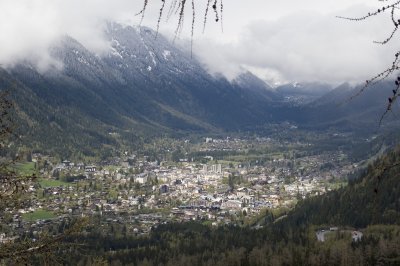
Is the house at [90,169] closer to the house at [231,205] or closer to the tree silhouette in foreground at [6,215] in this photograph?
the house at [231,205]

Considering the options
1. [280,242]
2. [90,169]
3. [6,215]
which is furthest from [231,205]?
[6,215]

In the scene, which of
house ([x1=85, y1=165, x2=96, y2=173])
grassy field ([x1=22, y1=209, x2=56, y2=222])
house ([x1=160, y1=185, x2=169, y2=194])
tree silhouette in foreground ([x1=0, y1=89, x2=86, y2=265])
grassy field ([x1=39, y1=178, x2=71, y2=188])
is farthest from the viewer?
house ([x1=85, y1=165, x2=96, y2=173])

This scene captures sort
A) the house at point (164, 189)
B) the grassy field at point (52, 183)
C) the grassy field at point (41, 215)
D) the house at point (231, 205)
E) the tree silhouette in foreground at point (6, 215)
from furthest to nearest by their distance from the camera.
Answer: the house at point (164, 189), the grassy field at point (52, 183), the house at point (231, 205), the grassy field at point (41, 215), the tree silhouette in foreground at point (6, 215)

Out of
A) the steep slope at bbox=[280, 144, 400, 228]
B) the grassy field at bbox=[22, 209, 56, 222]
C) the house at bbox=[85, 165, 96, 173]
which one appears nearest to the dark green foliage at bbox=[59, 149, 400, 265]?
the steep slope at bbox=[280, 144, 400, 228]

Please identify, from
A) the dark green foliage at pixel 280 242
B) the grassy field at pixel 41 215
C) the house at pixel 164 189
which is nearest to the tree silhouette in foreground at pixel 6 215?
the dark green foliage at pixel 280 242

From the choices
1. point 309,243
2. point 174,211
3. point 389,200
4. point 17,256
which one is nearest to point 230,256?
point 309,243

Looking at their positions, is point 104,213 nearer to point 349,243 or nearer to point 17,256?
point 349,243

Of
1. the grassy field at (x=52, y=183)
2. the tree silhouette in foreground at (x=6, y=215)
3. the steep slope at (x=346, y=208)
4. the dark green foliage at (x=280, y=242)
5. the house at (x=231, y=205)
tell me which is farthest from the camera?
the grassy field at (x=52, y=183)

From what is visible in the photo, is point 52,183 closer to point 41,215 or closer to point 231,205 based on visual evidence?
point 41,215

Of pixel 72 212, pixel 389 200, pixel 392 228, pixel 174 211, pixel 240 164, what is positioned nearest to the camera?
pixel 392 228

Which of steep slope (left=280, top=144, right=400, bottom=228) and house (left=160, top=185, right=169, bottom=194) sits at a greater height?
house (left=160, top=185, right=169, bottom=194)

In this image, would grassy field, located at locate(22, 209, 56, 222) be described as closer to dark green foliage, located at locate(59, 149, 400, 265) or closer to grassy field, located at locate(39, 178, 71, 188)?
dark green foliage, located at locate(59, 149, 400, 265)
